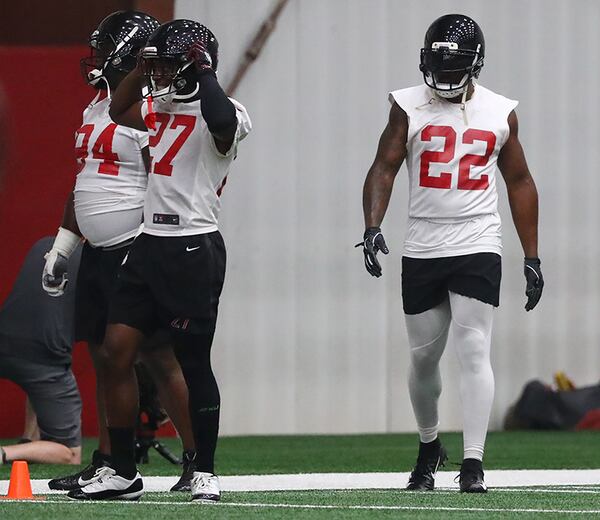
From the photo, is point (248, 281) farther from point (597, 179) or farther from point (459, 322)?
point (459, 322)

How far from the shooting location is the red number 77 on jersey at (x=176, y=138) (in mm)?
5387

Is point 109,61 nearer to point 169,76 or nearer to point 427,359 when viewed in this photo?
point 169,76

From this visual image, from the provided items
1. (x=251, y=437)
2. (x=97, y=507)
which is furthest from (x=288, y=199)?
(x=97, y=507)

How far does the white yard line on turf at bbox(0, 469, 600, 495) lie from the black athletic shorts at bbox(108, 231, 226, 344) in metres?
1.12

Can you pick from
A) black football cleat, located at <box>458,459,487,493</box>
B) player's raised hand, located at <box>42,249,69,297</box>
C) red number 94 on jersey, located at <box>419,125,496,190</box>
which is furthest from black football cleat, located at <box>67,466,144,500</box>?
red number 94 on jersey, located at <box>419,125,496,190</box>

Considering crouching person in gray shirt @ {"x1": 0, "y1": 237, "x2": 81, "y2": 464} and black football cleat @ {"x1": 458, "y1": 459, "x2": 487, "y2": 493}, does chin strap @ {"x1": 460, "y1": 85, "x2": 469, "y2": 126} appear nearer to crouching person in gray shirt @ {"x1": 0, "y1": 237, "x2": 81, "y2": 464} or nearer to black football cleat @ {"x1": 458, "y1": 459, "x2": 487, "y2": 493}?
black football cleat @ {"x1": 458, "y1": 459, "x2": 487, "y2": 493}

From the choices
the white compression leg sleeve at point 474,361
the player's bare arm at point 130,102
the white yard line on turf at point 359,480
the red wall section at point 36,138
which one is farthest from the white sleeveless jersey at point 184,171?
the red wall section at point 36,138

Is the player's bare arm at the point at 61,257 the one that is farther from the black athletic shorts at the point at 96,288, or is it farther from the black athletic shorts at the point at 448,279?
the black athletic shorts at the point at 448,279

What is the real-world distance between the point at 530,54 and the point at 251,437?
3516 mm

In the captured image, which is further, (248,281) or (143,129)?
(248,281)

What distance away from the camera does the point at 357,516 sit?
189 inches

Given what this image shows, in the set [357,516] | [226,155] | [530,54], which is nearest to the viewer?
[357,516]

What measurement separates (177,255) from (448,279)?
47.2 inches

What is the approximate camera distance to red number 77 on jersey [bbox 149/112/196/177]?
539cm
